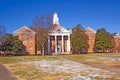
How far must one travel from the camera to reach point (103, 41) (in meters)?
77.5

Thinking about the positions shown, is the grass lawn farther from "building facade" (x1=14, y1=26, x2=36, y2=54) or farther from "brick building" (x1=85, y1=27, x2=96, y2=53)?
"brick building" (x1=85, y1=27, x2=96, y2=53)

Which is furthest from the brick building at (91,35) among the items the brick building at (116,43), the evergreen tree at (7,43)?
the evergreen tree at (7,43)

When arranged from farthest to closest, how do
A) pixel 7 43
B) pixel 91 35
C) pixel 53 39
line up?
pixel 91 35
pixel 53 39
pixel 7 43

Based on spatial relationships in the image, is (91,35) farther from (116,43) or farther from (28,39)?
(28,39)

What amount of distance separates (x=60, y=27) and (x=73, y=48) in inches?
334

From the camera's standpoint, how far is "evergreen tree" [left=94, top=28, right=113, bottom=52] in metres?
77.6

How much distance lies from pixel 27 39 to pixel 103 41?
85.0 ft

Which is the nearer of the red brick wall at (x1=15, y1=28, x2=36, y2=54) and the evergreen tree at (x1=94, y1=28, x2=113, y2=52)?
the evergreen tree at (x1=94, y1=28, x2=113, y2=52)

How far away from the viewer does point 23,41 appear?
7900 cm

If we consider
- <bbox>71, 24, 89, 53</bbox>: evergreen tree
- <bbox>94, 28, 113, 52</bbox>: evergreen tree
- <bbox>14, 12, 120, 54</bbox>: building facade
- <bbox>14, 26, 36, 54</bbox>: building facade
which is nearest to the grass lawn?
<bbox>71, 24, 89, 53</bbox>: evergreen tree

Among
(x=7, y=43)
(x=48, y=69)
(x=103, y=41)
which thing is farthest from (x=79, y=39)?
(x=48, y=69)

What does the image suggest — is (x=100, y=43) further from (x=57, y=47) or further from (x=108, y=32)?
(x=57, y=47)

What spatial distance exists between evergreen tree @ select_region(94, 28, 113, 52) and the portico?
1017 centimetres

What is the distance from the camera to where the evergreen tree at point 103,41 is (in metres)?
77.6
